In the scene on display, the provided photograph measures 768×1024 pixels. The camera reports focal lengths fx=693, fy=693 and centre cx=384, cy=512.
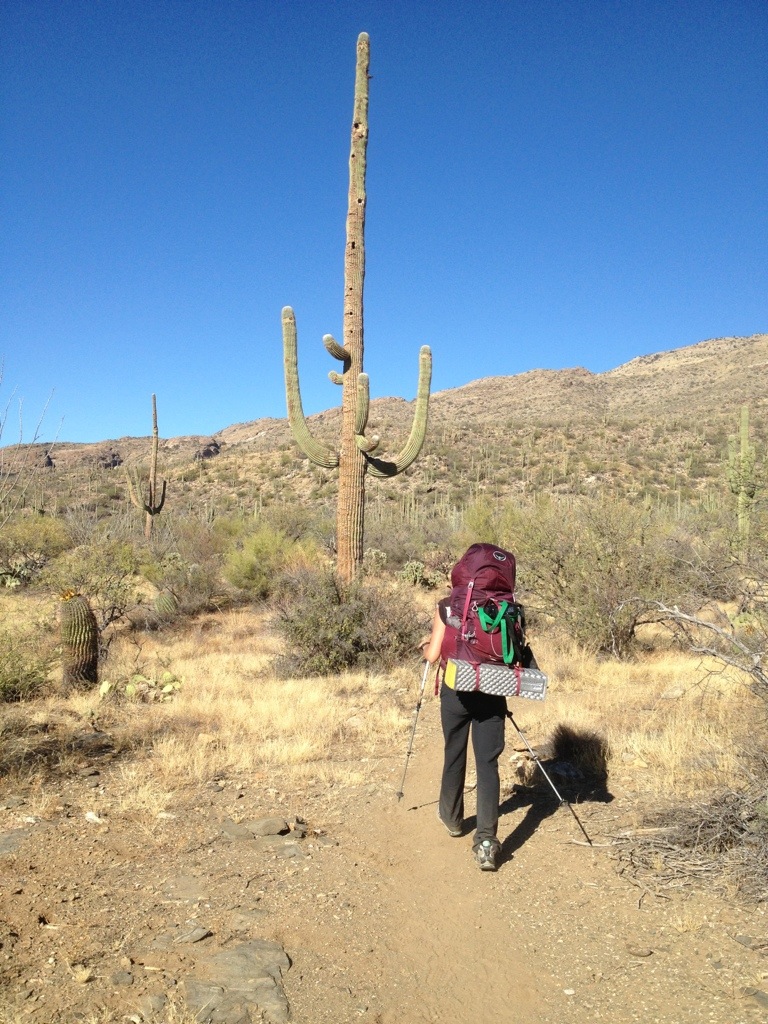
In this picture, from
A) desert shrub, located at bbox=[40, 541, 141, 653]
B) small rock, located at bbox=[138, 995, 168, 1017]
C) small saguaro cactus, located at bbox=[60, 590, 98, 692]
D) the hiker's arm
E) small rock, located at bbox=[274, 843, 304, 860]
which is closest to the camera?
small rock, located at bbox=[138, 995, 168, 1017]

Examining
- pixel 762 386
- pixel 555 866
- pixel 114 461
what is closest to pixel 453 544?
pixel 555 866

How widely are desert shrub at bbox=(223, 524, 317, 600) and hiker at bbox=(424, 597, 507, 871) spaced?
10937 millimetres

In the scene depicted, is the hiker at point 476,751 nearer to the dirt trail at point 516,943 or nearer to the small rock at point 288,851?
the dirt trail at point 516,943

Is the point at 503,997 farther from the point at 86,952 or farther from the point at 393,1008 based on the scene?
the point at 86,952

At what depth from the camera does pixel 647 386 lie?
69.6 metres

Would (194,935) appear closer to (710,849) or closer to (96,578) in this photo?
(710,849)

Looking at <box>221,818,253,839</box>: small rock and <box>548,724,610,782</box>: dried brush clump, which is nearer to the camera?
<box>221,818,253,839</box>: small rock

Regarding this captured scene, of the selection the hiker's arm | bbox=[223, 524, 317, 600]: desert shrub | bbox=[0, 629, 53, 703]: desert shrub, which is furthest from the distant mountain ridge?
the hiker's arm

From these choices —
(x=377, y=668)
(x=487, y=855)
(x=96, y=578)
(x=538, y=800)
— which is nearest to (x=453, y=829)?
(x=487, y=855)

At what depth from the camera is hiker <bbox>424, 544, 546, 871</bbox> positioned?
4035mm

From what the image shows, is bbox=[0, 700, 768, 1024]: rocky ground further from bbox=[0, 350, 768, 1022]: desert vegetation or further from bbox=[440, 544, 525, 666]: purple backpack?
bbox=[440, 544, 525, 666]: purple backpack

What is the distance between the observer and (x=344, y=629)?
9406mm

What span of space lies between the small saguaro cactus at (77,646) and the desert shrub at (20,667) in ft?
1.95

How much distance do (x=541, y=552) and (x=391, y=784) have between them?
5.80 metres
